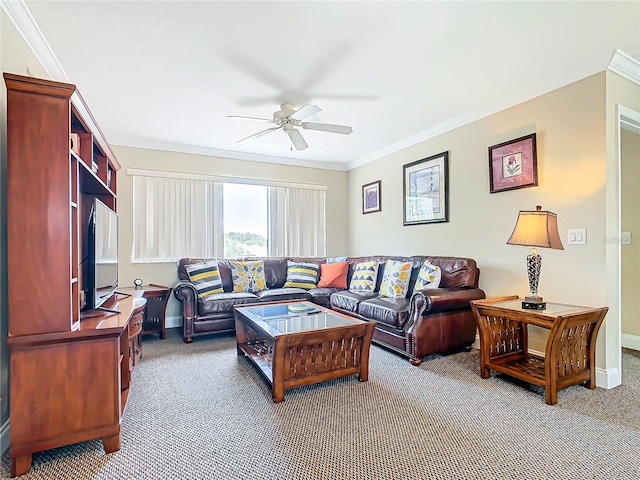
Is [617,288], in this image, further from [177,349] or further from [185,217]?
[185,217]

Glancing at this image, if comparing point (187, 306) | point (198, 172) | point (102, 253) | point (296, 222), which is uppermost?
point (198, 172)

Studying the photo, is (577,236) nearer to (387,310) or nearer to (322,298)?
(387,310)

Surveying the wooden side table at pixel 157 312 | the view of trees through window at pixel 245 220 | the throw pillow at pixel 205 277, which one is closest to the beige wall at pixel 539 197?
the view of trees through window at pixel 245 220

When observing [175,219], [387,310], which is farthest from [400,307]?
[175,219]

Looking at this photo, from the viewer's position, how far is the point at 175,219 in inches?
179

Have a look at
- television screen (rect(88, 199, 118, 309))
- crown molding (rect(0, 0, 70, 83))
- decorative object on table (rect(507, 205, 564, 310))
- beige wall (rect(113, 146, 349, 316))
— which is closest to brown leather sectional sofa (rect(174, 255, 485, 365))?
beige wall (rect(113, 146, 349, 316))

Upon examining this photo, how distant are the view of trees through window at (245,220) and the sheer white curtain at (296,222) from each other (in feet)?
0.40

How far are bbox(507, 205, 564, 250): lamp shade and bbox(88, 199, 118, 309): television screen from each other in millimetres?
2964

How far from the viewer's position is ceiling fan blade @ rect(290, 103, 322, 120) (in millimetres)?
2633

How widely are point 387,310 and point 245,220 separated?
2755 millimetres

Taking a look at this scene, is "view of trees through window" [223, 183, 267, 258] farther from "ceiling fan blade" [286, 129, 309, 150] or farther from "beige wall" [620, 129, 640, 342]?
"beige wall" [620, 129, 640, 342]

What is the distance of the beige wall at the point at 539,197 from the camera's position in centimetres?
256

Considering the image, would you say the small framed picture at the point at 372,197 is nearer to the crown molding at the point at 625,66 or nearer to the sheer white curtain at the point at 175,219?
the sheer white curtain at the point at 175,219

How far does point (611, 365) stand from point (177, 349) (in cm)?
374
